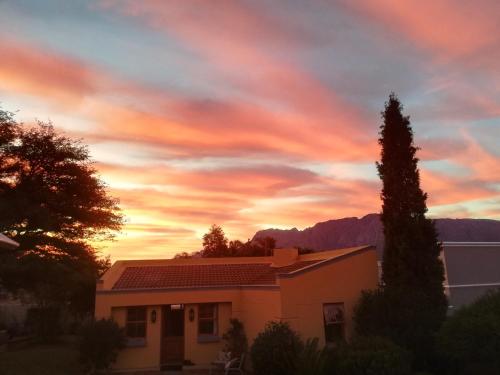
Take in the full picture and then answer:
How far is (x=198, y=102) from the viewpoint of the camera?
58.5 feet

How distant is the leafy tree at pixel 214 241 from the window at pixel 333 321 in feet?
116

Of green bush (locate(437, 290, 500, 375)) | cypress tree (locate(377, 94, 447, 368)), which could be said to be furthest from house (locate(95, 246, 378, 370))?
green bush (locate(437, 290, 500, 375))

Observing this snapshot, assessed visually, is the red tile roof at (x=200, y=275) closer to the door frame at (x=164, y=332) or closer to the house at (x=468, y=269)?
the door frame at (x=164, y=332)

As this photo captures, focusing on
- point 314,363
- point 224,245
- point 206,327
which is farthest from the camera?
point 224,245

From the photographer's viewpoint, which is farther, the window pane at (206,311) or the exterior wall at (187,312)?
the window pane at (206,311)

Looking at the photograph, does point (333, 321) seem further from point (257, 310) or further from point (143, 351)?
point (143, 351)

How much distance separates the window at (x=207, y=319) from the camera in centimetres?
2006

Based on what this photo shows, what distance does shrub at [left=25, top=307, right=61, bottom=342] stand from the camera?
3058cm

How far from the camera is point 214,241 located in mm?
55375

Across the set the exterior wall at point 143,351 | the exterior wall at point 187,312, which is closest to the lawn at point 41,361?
the exterior wall at point 143,351

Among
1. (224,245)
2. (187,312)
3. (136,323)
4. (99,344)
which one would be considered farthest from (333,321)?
(224,245)

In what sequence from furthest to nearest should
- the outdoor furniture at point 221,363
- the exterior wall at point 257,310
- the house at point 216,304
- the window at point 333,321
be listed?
1. the outdoor furniture at point 221,363
2. the window at point 333,321
3. the house at point 216,304
4. the exterior wall at point 257,310

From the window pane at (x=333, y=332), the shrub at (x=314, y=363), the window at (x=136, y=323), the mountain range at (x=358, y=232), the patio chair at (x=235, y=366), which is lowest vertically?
the patio chair at (x=235, y=366)

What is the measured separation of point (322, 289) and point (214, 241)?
38.6m
